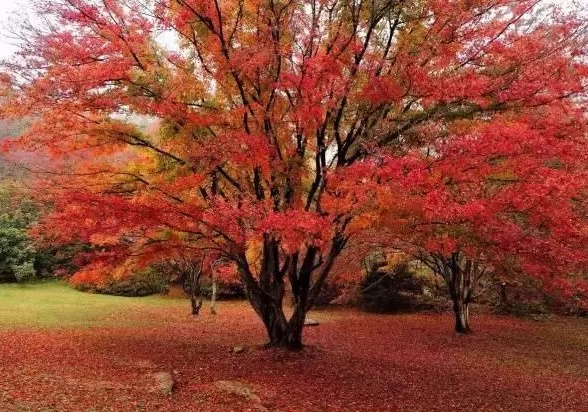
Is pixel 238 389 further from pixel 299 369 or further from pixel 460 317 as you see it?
pixel 460 317

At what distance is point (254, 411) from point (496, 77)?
730 centimetres

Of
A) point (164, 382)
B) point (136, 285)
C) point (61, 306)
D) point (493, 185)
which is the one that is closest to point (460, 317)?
point (493, 185)

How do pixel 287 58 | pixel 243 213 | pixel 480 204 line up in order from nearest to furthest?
pixel 480 204 → pixel 243 213 → pixel 287 58

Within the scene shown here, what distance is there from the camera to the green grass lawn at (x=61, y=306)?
62.1 feet

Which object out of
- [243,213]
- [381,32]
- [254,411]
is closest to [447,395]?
[254,411]

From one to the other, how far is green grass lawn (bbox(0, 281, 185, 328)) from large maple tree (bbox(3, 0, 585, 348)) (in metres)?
8.96

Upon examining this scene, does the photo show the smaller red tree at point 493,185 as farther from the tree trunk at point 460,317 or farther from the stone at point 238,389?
the tree trunk at point 460,317

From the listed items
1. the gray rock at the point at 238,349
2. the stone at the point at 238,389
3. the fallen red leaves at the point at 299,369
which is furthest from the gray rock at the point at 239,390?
the gray rock at the point at 238,349

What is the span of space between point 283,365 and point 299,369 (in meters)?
0.49

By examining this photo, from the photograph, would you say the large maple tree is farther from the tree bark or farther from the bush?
the bush

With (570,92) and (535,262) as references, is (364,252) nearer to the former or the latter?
(535,262)

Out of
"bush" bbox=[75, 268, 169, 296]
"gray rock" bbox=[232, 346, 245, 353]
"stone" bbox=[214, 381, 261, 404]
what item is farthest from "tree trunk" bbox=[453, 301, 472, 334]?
"bush" bbox=[75, 268, 169, 296]

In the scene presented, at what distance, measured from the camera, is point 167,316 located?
2255 cm

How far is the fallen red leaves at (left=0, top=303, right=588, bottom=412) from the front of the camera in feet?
28.8
